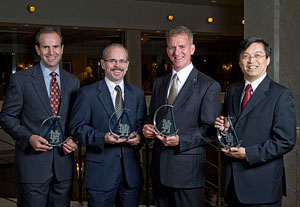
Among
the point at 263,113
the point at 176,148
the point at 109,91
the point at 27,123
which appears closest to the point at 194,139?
the point at 176,148

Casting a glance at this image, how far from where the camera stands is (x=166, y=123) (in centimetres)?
266

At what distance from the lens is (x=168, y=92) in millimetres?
2846

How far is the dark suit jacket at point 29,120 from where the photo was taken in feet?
9.25

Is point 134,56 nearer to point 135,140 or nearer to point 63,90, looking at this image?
point 63,90

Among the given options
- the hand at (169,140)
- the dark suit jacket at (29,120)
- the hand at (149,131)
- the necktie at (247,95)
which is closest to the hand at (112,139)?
the hand at (149,131)

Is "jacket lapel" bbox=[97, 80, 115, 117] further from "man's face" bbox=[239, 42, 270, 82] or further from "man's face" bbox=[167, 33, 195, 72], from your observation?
"man's face" bbox=[239, 42, 270, 82]

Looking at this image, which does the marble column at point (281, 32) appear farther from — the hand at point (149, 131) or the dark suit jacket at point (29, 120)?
the dark suit jacket at point (29, 120)

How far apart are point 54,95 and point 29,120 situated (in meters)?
0.25

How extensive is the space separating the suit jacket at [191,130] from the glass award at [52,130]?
71 cm

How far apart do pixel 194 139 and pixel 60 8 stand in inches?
332

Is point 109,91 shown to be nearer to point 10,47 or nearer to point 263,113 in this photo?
point 263,113

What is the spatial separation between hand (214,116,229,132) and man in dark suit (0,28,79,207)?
3.38ft

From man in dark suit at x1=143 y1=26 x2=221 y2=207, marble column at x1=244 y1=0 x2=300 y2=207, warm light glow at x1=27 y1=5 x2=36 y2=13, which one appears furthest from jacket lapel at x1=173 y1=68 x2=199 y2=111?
warm light glow at x1=27 y1=5 x2=36 y2=13

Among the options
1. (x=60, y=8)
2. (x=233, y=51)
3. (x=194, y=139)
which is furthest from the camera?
(x=233, y=51)
